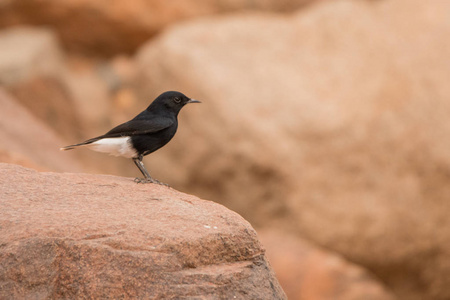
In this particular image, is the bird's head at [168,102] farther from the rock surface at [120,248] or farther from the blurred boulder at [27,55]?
the blurred boulder at [27,55]

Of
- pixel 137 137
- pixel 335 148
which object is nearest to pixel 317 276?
pixel 335 148

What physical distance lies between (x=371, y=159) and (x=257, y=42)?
3.18 metres

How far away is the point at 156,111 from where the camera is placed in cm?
719

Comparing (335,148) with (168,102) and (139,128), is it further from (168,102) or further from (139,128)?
(139,128)

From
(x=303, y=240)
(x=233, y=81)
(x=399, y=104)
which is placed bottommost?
(x=303, y=240)

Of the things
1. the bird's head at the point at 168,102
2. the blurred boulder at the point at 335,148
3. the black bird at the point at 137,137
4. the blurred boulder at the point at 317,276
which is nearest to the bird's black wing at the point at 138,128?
the black bird at the point at 137,137

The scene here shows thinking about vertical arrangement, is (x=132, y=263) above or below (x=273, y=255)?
below

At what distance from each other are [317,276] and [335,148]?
213 centimetres

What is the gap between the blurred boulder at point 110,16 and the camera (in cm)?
1334

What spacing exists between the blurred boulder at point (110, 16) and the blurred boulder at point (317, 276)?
5.54 metres

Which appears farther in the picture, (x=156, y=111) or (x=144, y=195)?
(x=156, y=111)

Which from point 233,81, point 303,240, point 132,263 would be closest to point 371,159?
point 303,240

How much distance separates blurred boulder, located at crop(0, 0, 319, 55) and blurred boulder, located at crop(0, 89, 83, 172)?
290cm

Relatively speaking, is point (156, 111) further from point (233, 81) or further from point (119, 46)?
point (119, 46)
